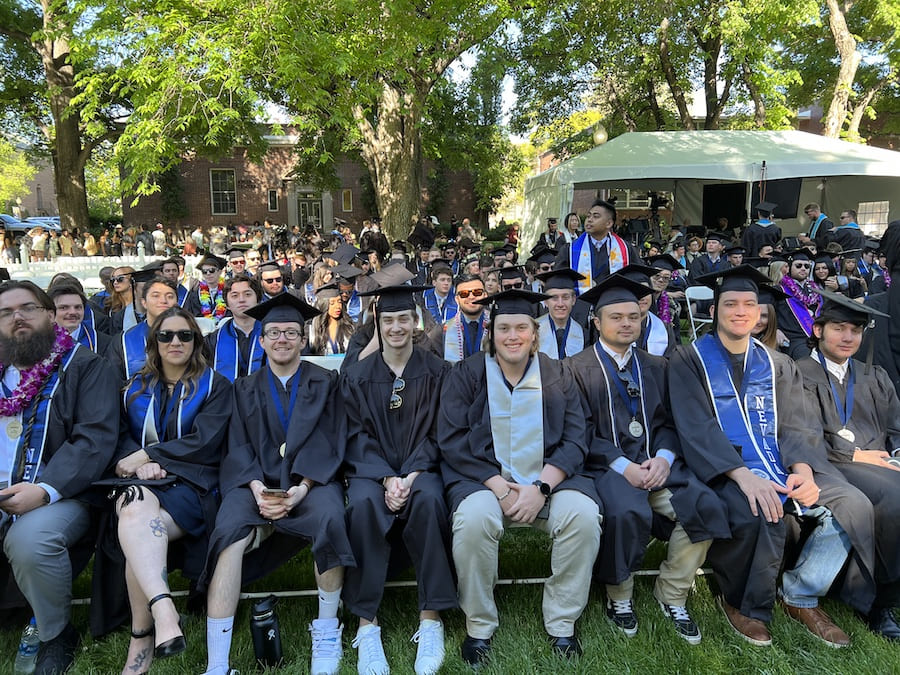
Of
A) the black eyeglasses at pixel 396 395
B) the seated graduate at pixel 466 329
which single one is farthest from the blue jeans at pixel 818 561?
the seated graduate at pixel 466 329

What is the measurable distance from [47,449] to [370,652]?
1950 millimetres

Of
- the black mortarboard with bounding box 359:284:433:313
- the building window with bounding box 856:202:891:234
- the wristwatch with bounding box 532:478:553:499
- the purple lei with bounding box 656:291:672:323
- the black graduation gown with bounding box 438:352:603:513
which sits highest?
the building window with bounding box 856:202:891:234

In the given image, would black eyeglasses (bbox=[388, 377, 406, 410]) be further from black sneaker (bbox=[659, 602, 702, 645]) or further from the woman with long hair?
the woman with long hair

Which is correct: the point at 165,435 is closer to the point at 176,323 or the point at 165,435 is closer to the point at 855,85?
the point at 176,323

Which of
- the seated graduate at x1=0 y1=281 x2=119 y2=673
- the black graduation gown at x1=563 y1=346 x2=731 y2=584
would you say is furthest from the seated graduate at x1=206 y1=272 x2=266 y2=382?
the black graduation gown at x1=563 y1=346 x2=731 y2=584

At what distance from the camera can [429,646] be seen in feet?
10.0

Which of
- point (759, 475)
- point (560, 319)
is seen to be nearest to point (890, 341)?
point (759, 475)

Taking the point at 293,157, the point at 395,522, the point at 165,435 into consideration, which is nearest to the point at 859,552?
the point at 395,522

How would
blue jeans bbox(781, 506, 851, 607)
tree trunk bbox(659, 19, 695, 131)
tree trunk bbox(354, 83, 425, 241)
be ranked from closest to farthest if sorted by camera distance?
blue jeans bbox(781, 506, 851, 607) < tree trunk bbox(354, 83, 425, 241) < tree trunk bbox(659, 19, 695, 131)

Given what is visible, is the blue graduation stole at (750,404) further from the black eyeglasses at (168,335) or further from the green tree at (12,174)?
the green tree at (12,174)

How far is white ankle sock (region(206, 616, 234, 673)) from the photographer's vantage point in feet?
9.45

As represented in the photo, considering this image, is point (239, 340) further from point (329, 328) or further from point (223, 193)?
point (223, 193)

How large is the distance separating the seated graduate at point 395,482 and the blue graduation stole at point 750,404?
1.55 meters

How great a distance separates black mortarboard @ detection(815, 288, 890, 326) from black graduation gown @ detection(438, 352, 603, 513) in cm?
153
